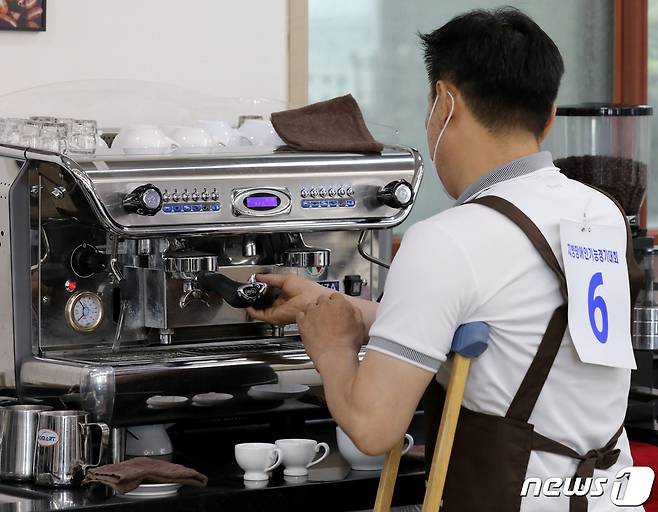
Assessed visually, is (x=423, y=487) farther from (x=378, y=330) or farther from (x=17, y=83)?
(x=17, y=83)

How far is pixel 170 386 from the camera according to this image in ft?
5.91

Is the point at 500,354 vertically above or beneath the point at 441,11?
beneath

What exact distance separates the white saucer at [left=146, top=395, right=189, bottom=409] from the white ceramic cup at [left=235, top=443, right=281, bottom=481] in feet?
0.46

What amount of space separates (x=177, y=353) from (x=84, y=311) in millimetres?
162

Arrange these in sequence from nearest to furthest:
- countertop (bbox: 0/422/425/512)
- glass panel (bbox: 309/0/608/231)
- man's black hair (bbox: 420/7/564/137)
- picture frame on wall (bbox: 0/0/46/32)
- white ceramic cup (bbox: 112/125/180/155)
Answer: man's black hair (bbox: 420/7/564/137) → countertop (bbox: 0/422/425/512) → white ceramic cup (bbox: 112/125/180/155) → picture frame on wall (bbox: 0/0/46/32) → glass panel (bbox: 309/0/608/231)

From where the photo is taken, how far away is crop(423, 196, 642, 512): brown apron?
4.52 ft

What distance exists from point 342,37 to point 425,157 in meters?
0.39

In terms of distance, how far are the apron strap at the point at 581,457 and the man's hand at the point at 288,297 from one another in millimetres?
553

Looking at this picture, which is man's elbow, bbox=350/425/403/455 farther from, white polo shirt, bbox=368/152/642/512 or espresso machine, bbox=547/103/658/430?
espresso machine, bbox=547/103/658/430

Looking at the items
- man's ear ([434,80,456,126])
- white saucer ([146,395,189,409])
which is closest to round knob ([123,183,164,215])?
white saucer ([146,395,189,409])

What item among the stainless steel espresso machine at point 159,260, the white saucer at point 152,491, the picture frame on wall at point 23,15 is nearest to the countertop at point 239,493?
the white saucer at point 152,491

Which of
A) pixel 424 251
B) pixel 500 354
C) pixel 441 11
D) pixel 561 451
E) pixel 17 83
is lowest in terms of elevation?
pixel 561 451

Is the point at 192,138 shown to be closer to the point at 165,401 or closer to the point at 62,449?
the point at 165,401

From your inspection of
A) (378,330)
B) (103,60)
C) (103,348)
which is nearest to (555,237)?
(378,330)
